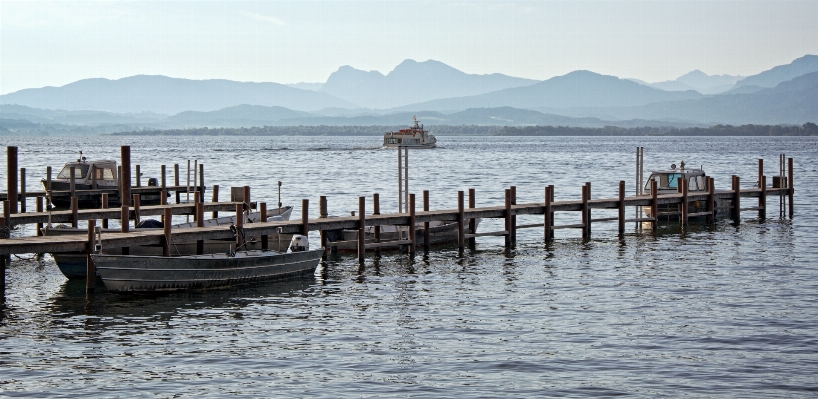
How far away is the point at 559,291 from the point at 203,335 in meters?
9.91

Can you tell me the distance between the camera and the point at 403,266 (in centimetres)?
3139

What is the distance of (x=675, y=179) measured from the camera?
148 feet

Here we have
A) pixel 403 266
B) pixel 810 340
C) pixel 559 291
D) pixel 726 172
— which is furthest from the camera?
pixel 726 172

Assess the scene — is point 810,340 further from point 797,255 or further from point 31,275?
point 31,275

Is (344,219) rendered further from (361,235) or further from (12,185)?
(12,185)

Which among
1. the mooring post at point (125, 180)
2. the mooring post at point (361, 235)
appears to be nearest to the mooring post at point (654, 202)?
the mooring post at point (361, 235)

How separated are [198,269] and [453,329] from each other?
25.1 ft

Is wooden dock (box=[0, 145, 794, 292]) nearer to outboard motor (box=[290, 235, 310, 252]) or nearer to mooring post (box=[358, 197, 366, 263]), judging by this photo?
mooring post (box=[358, 197, 366, 263])

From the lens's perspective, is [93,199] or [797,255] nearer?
[797,255]

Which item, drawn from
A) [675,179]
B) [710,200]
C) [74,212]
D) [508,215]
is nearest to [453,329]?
[508,215]

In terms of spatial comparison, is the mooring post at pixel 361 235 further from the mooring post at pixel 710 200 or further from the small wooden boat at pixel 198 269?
the mooring post at pixel 710 200

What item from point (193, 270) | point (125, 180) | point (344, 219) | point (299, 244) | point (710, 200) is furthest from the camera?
point (710, 200)

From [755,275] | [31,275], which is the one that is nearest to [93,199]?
[31,275]

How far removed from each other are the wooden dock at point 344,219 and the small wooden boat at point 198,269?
62cm
